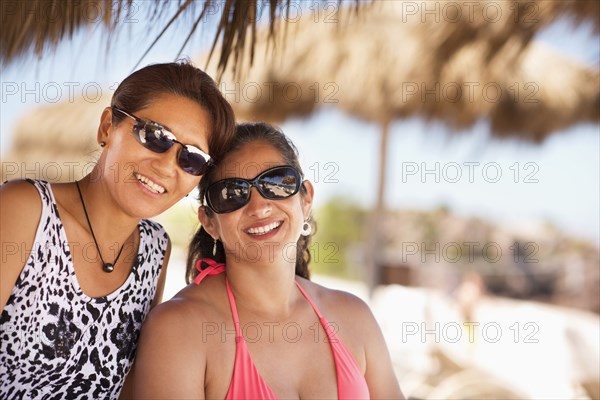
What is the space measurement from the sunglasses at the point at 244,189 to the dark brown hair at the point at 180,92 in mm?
102

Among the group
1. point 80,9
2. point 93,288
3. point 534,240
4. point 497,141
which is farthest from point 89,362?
point 534,240

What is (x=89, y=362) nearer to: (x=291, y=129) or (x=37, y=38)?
(x=37, y=38)

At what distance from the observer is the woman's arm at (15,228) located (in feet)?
5.26

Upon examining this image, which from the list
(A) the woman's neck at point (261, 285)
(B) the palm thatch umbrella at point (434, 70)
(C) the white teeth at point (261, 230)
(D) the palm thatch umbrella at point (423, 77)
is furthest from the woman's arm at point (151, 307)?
(D) the palm thatch umbrella at point (423, 77)

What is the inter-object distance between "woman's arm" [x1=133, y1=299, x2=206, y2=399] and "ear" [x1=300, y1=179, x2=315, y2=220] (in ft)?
1.72

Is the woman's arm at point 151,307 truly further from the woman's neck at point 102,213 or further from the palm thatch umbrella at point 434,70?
the palm thatch umbrella at point 434,70

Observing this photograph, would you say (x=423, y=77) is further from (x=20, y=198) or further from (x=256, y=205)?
(x=20, y=198)

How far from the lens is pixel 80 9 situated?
2.19 m

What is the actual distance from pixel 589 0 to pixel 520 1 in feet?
2.71

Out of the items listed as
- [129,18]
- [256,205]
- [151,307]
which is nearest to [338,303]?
[256,205]

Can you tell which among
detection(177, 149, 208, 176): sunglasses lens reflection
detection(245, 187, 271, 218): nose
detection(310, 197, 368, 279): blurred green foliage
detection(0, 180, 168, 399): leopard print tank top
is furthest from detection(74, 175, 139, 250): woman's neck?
detection(310, 197, 368, 279): blurred green foliage

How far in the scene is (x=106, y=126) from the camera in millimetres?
1856

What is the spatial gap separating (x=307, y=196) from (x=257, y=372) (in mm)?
593

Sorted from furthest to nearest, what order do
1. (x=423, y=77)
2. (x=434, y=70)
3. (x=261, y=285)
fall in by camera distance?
(x=423, y=77), (x=434, y=70), (x=261, y=285)
